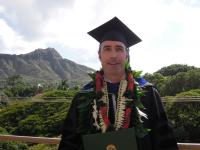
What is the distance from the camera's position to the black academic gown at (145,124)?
273cm

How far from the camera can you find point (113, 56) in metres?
2.82

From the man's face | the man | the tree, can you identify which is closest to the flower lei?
the man

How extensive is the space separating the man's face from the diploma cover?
18.4 inches

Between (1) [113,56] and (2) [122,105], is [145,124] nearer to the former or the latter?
(2) [122,105]

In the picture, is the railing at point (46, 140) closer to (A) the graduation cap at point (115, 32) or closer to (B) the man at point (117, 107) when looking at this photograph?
(B) the man at point (117, 107)

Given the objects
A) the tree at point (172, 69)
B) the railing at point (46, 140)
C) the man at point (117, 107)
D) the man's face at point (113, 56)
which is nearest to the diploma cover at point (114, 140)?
the man at point (117, 107)

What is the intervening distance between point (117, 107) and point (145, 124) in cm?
22

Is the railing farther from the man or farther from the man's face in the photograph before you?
the man's face

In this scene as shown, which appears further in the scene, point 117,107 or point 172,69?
point 172,69

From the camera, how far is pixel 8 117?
3444 cm

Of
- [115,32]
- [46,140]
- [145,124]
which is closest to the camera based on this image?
[145,124]

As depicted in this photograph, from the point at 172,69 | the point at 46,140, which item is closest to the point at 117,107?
the point at 46,140

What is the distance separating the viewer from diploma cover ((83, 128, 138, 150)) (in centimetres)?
256

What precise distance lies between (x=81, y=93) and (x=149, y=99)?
477 mm
